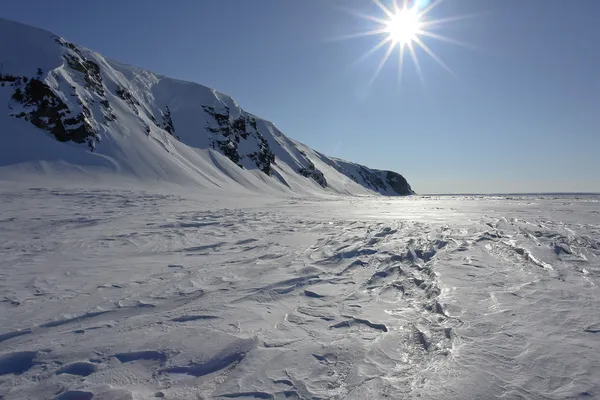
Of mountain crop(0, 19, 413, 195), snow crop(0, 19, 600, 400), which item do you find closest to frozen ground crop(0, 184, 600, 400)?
A: snow crop(0, 19, 600, 400)

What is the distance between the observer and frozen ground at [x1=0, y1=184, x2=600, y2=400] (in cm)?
297

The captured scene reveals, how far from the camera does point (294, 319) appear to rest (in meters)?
4.42

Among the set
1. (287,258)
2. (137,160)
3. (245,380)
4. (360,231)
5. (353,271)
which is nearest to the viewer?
(245,380)

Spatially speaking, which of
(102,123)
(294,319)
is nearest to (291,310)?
(294,319)

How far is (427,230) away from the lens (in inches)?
474

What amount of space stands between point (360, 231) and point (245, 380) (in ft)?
31.0

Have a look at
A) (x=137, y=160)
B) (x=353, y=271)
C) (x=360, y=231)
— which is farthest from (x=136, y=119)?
(x=353, y=271)

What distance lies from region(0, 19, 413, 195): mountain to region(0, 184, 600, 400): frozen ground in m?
25.5

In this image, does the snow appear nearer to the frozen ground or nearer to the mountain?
the frozen ground

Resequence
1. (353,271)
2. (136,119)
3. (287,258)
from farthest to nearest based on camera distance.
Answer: (136,119), (287,258), (353,271)

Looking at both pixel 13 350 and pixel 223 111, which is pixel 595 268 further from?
pixel 223 111

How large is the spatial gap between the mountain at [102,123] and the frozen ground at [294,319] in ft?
83.8

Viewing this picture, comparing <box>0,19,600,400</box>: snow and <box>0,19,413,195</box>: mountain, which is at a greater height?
<box>0,19,413,195</box>: mountain

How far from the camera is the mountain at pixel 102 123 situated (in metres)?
30.5
